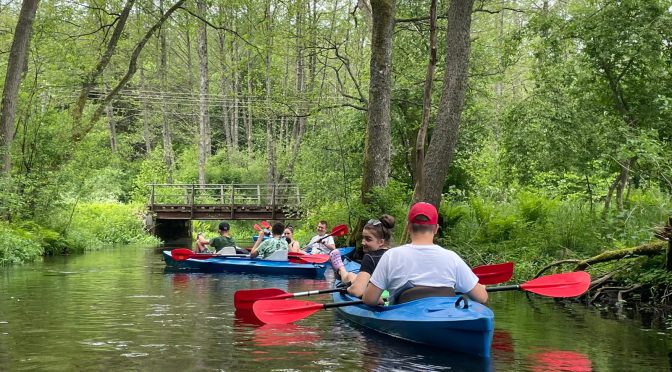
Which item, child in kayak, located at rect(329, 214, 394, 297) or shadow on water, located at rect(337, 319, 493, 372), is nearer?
shadow on water, located at rect(337, 319, 493, 372)

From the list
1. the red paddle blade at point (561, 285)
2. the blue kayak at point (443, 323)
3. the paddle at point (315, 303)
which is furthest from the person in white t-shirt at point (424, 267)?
the red paddle blade at point (561, 285)

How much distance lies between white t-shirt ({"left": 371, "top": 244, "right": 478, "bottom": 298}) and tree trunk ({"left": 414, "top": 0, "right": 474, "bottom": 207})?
689 centimetres

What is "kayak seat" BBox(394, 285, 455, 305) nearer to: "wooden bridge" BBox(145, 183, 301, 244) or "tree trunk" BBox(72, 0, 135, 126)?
"tree trunk" BBox(72, 0, 135, 126)

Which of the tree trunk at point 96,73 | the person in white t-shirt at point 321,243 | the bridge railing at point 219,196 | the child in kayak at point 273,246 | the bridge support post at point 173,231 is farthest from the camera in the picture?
the bridge support post at point 173,231

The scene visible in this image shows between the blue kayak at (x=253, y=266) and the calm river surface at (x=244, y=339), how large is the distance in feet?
10.5

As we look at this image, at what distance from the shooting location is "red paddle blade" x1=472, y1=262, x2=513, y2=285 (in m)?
10.3

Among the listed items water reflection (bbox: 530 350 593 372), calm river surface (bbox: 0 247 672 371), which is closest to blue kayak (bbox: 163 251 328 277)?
calm river surface (bbox: 0 247 672 371)

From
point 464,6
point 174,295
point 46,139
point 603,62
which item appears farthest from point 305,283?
point 46,139

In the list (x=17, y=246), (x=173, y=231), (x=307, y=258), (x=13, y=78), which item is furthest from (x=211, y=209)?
(x=307, y=258)

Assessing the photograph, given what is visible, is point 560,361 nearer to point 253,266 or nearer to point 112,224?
point 253,266

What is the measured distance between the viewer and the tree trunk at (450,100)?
13.9 m

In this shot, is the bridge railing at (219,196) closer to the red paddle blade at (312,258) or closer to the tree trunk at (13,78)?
the tree trunk at (13,78)

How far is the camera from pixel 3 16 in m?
39.4

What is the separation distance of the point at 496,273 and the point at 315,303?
3.04m
